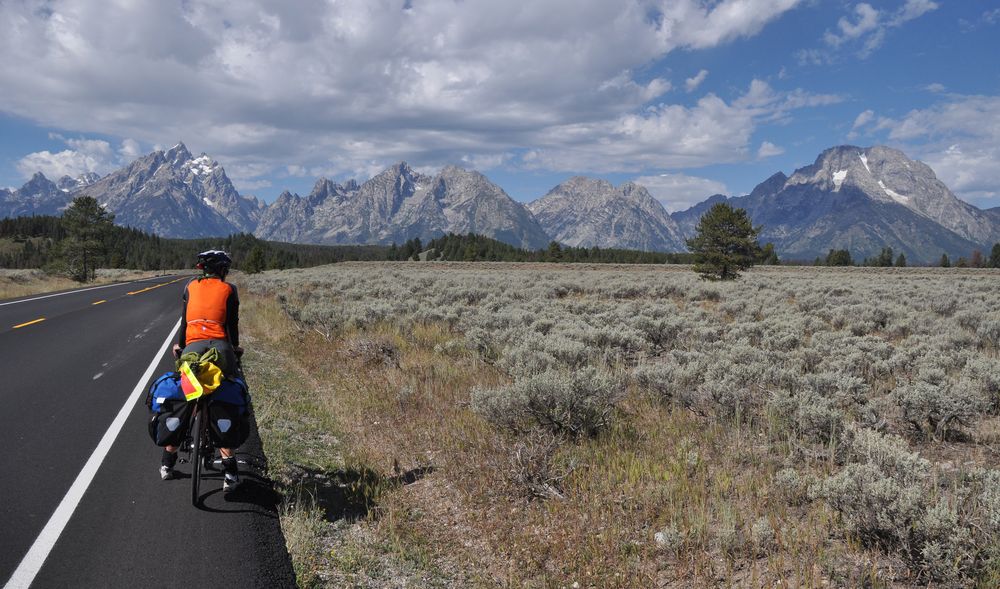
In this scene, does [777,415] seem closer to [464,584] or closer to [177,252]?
[464,584]

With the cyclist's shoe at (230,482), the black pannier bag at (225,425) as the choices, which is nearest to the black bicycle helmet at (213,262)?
the black pannier bag at (225,425)

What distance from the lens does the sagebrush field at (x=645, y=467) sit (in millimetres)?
3826

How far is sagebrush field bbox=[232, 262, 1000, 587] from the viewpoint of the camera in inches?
151

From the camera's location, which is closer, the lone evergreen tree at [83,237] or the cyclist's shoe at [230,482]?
the cyclist's shoe at [230,482]

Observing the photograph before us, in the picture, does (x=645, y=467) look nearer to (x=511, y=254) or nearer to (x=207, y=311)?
(x=207, y=311)

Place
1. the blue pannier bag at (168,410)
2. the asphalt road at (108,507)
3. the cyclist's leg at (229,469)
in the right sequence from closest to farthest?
the asphalt road at (108,507) < the blue pannier bag at (168,410) < the cyclist's leg at (229,469)

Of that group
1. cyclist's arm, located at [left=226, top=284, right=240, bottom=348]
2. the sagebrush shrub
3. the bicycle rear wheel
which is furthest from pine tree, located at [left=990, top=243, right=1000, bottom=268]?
the bicycle rear wheel

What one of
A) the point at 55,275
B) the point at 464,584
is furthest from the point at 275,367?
the point at 55,275

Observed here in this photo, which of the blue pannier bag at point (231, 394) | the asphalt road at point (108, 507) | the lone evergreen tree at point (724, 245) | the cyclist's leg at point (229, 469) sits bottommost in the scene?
the asphalt road at point (108, 507)

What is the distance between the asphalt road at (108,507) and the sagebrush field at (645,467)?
437 millimetres

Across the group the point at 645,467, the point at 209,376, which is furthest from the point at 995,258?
the point at 209,376

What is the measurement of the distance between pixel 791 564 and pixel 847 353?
6.56 m

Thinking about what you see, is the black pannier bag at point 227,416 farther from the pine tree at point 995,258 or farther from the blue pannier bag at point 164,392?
the pine tree at point 995,258

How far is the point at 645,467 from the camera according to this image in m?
5.29
